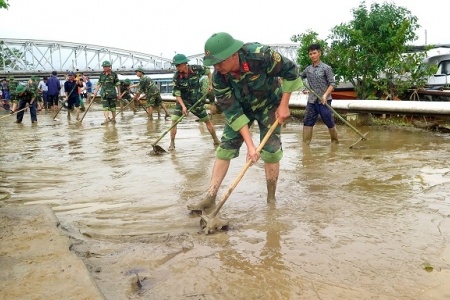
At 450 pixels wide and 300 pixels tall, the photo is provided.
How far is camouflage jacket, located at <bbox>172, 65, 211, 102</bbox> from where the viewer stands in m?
7.27

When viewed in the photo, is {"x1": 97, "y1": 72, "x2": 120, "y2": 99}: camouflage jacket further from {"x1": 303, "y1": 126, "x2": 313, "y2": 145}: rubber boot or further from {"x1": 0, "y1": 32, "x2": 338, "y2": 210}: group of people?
{"x1": 0, "y1": 32, "x2": 338, "y2": 210}: group of people

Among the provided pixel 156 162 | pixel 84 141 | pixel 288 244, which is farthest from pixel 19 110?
pixel 288 244

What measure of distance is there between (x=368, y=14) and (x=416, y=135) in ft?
17.2

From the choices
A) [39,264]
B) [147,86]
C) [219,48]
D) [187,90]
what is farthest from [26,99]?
[39,264]

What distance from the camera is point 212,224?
10.3ft

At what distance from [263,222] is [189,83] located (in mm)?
4388

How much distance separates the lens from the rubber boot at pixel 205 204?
3.67 m

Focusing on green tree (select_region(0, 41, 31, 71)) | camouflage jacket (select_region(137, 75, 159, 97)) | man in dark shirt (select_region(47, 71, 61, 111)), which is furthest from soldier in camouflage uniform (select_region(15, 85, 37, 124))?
green tree (select_region(0, 41, 31, 71))

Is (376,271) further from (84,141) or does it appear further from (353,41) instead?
(353,41)

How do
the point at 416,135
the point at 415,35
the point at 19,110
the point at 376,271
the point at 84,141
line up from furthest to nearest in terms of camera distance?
the point at 19,110 → the point at 415,35 → the point at 84,141 → the point at 416,135 → the point at 376,271

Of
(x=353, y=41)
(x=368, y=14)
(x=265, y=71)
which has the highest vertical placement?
(x=368, y=14)

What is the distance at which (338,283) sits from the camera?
2344 mm

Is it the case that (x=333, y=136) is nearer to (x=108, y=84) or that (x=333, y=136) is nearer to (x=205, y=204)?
(x=205, y=204)

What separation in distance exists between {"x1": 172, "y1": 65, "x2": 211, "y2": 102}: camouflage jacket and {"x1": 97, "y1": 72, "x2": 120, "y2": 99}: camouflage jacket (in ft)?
16.6
